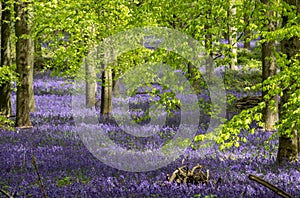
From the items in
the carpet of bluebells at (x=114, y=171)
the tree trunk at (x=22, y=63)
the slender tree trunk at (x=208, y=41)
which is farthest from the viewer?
the tree trunk at (x=22, y=63)

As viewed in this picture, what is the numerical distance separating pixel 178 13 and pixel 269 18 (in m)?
2.34

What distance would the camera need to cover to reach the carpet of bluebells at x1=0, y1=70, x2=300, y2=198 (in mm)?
7117

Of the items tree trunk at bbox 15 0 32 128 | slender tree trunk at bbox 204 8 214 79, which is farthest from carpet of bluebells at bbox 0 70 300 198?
slender tree trunk at bbox 204 8 214 79

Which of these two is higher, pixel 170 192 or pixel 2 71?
pixel 2 71

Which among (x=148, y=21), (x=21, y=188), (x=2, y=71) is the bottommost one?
(x=21, y=188)

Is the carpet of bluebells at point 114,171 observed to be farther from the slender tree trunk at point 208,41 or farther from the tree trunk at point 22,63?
the slender tree trunk at point 208,41

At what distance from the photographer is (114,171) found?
9.17m

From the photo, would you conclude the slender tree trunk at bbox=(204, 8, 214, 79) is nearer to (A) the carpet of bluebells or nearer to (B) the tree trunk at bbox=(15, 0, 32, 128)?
(A) the carpet of bluebells

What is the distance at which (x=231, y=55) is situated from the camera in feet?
28.9

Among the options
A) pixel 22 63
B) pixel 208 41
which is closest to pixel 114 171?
pixel 208 41

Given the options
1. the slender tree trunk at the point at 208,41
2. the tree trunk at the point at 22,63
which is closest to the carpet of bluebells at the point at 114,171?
the tree trunk at the point at 22,63

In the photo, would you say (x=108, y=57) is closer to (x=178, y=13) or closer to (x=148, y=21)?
(x=148, y=21)

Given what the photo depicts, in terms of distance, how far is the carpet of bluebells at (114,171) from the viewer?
7.12 meters

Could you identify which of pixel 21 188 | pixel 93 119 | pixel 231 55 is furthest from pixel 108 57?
pixel 21 188
